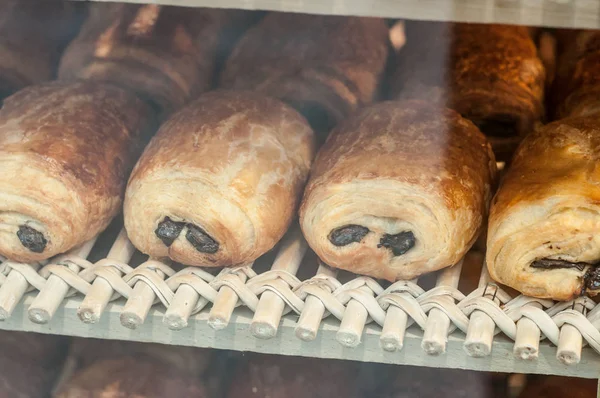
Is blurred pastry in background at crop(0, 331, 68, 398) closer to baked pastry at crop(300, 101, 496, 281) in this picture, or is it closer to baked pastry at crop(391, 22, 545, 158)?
baked pastry at crop(300, 101, 496, 281)

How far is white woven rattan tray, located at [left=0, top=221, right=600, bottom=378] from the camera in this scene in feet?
3.26

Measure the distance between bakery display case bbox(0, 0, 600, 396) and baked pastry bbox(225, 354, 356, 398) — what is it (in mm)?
19

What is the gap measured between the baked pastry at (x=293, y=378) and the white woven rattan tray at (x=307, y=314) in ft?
0.90

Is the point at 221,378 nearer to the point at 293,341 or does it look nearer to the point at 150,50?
the point at 293,341

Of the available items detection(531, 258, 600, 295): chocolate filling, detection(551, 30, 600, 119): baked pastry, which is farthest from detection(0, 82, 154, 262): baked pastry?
detection(551, 30, 600, 119): baked pastry

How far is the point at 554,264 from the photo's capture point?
1015 mm

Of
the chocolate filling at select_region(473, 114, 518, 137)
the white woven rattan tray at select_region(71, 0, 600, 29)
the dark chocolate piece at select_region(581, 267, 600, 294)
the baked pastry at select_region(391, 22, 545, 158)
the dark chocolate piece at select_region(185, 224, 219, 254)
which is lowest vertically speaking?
the dark chocolate piece at select_region(185, 224, 219, 254)

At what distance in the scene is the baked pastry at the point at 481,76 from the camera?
1.37m

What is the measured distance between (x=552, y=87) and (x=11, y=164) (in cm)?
101

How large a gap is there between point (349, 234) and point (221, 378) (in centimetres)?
48

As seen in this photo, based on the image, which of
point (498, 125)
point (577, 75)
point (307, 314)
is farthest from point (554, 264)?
point (577, 75)

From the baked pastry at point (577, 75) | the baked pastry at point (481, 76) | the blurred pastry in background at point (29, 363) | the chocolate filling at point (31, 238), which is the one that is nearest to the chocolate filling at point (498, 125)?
the baked pastry at point (481, 76)

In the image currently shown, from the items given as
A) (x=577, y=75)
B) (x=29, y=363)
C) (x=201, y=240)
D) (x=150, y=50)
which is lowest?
(x=29, y=363)

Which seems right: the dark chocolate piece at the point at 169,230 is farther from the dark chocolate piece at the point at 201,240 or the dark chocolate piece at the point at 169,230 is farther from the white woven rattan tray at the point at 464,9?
the white woven rattan tray at the point at 464,9
